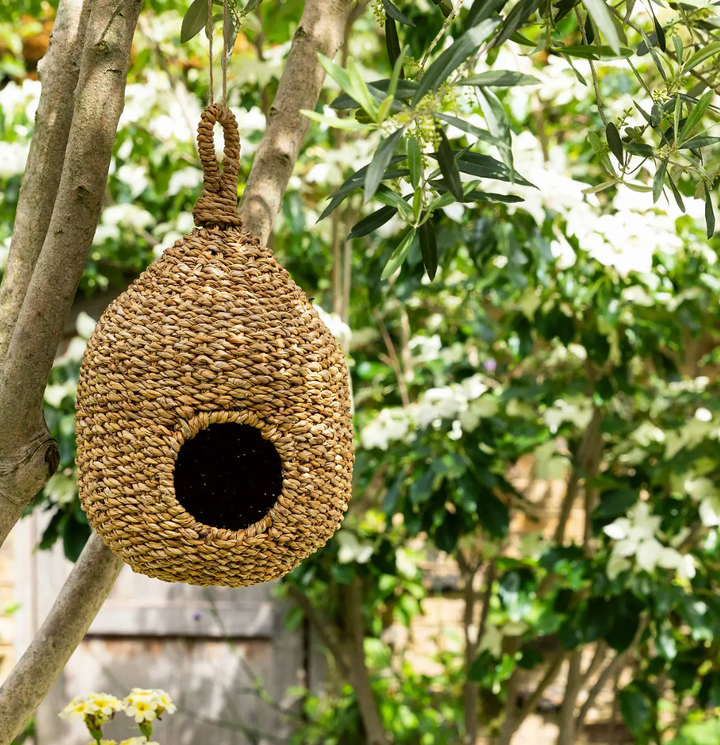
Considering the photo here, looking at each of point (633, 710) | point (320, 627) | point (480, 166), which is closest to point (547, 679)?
point (633, 710)

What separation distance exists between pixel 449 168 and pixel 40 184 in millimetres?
556

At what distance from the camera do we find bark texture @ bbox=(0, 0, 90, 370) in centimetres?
100

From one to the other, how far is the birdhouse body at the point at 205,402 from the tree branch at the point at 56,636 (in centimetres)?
19

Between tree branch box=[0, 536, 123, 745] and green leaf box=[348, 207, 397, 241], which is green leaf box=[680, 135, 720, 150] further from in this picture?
tree branch box=[0, 536, 123, 745]

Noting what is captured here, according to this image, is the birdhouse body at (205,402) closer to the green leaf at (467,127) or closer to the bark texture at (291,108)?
the bark texture at (291,108)

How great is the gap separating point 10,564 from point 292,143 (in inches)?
109

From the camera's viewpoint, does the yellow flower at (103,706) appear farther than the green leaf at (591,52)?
Yes

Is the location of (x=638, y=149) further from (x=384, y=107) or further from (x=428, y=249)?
(x=384, y=107)

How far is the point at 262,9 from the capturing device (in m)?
2.07

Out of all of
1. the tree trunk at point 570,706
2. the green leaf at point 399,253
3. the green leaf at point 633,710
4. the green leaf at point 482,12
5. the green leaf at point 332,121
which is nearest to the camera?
the green leaf at point 332,121

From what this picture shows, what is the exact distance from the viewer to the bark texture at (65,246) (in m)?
0.92

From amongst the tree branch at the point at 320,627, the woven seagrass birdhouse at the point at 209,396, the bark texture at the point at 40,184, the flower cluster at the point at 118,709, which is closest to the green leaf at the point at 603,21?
the woven seagrass birdhouse at the point at 209,396

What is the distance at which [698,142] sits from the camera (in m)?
0.90

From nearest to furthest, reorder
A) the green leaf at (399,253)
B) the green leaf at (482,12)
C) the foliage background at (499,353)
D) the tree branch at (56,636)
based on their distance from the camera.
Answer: the green leaf at (482,12) < the green leaf at (399,253) < the tree branch at (56,636) < the foliage background at (499,353)
